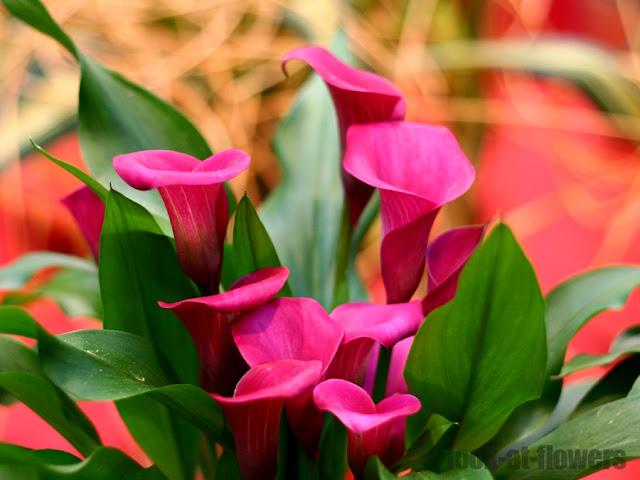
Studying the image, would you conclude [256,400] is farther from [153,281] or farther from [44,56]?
[44,56]

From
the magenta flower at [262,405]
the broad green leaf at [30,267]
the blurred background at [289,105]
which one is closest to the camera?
the magenta flower at [262,405]

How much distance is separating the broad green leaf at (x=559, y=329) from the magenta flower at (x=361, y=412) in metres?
0.10

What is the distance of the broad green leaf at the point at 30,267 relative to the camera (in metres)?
0.44

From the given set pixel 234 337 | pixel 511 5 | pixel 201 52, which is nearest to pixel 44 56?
pixel 201 52

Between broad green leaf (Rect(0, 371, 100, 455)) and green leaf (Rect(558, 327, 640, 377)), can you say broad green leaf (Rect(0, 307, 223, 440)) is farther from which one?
green leaf (Rect(558, 327, 640, 377))

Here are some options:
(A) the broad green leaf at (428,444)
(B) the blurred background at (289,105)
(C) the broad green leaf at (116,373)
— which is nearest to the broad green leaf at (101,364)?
(C) the broad green leaf at (116,373)

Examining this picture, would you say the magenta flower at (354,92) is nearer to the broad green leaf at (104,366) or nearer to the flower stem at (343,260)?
the flower stem at (343,260)

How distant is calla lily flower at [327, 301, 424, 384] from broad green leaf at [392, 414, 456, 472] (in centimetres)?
4

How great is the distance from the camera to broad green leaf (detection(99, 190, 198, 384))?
29 centimetres

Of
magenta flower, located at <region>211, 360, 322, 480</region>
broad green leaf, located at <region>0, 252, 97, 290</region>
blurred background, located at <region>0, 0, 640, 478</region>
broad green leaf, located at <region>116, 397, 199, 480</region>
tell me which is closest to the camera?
magenta flower, located at <region>211, 360, 322, 480</region>

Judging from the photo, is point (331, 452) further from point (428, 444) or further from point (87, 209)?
point (87, 209)

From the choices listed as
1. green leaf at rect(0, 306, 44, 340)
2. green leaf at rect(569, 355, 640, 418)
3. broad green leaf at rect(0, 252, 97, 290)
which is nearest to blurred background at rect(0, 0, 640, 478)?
broad green leaf at rect(0, 252, 97, 290)

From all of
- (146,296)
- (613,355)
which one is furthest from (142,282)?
(613,355)

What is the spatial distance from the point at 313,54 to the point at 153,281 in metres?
0.13
